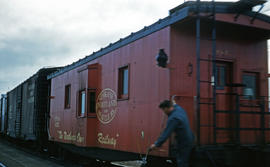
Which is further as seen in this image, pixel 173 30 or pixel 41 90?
pixel 41 90

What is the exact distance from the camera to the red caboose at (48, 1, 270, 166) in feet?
20.2

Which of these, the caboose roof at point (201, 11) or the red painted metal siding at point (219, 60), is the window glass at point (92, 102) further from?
the red painted metal siding at point (219, 60)

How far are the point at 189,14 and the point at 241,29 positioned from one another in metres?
1.60

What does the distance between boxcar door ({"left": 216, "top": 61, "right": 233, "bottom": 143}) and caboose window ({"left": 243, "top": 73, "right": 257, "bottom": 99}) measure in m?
0.43

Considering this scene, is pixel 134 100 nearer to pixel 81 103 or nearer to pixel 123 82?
pixel 123 82

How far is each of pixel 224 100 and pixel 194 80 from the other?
806 millimetres

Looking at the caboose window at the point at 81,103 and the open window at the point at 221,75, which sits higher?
the open window at the point at 221,75

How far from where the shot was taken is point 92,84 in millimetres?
9398

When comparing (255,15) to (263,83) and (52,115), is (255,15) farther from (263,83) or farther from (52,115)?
(52,115)

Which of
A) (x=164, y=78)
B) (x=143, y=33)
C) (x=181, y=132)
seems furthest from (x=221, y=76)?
(x=181, y=132)

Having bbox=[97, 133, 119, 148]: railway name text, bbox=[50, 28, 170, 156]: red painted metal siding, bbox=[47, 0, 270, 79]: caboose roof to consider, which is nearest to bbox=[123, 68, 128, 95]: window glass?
bbox=[50, 28, 170, 156]: red painted metal siding

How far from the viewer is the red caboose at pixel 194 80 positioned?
6152 millimetres

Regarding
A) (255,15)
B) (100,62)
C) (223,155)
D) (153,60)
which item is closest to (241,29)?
(255,15)

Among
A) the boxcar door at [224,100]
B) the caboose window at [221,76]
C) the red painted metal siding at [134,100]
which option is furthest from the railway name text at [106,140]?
the caboose window at [221,76]
